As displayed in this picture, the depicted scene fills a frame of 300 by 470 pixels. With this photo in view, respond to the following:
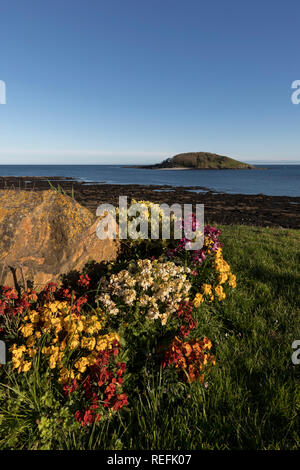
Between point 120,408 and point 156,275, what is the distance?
1594mm

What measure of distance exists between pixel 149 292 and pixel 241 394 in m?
1.53

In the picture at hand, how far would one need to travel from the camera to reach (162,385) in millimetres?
2355

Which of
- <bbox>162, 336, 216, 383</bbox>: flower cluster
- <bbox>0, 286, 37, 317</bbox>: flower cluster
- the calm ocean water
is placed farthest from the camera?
the calm ocean water

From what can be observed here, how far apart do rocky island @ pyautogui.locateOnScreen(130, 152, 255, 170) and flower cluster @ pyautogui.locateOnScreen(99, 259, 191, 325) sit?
555 feet

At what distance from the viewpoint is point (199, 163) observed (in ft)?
554

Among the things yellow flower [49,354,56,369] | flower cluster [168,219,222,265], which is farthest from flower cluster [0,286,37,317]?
flower cluster [168,219,222,265]

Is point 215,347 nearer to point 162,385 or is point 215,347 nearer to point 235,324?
point 235,324

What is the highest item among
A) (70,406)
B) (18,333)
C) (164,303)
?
(164,303)

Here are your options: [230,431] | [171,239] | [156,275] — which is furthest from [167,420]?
[171,239]

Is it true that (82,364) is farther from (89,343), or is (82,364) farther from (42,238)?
(42,238)

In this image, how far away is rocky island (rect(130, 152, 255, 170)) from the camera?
166 meters

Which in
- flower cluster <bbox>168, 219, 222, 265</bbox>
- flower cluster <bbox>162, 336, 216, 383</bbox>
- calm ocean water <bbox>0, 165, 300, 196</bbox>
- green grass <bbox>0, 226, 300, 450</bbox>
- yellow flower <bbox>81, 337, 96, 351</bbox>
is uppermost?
calm ocean water <bbox>0, 165, 300, 196</bbox>

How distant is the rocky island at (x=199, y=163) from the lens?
16625 cm

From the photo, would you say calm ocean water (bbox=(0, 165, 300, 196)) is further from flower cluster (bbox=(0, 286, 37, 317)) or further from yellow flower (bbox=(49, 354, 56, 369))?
yellow flower (bbox=(49, 354, 56, 369))
